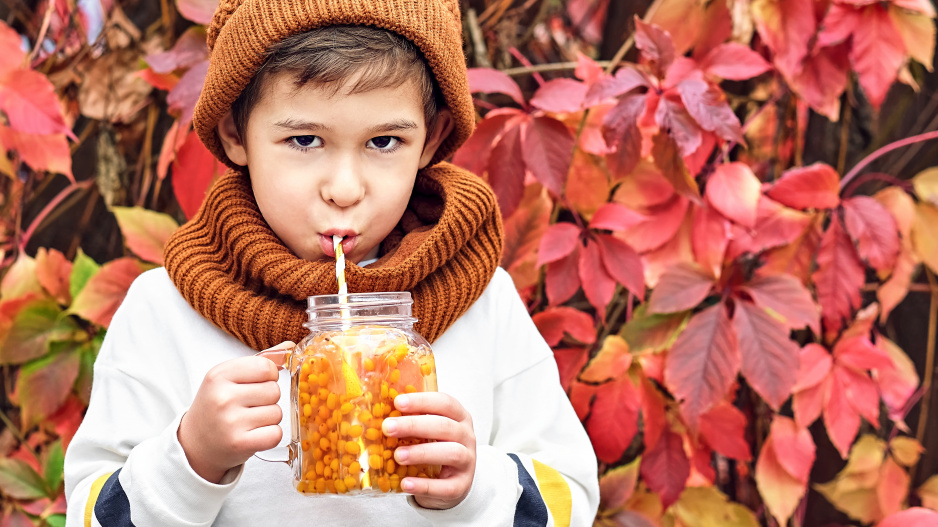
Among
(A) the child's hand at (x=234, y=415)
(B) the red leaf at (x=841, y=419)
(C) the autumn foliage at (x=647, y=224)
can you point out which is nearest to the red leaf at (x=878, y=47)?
(C) the autumn foliage at (x=647, y=224)

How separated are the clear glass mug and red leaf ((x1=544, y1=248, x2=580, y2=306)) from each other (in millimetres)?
531

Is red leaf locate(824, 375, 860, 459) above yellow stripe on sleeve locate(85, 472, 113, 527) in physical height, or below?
below

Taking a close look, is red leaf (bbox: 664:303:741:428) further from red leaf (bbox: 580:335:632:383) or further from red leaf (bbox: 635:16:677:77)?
red leaf (bbox: 635:16:677:77)

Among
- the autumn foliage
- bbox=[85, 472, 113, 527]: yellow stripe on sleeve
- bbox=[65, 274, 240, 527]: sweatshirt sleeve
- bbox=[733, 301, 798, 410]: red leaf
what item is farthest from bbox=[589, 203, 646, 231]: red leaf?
bbox=[85, 472, 113, 527]: yellow stripe on sleeve

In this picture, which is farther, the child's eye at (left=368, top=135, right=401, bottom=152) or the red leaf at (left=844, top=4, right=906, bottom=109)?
the red leaf at (left=844, top=4, right=906, bottom=109)

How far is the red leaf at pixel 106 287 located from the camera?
126 cm

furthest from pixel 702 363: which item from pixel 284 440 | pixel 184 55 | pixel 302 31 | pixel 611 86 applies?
pixel 184 55

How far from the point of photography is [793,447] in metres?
1.37

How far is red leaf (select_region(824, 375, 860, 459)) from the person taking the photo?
1.31 m

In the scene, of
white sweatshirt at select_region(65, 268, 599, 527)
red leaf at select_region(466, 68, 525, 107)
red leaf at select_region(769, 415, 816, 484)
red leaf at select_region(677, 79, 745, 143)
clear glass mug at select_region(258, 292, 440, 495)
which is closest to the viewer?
clear glass mug at select_region(258, 292, 440, 495)

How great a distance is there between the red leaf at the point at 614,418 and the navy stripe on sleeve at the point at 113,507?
69 cm

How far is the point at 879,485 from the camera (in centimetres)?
149

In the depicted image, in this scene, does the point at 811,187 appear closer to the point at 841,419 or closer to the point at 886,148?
the point at 886,148

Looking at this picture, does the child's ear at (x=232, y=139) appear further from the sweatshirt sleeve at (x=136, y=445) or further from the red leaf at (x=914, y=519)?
the red leaf at (x=914, y=519)
